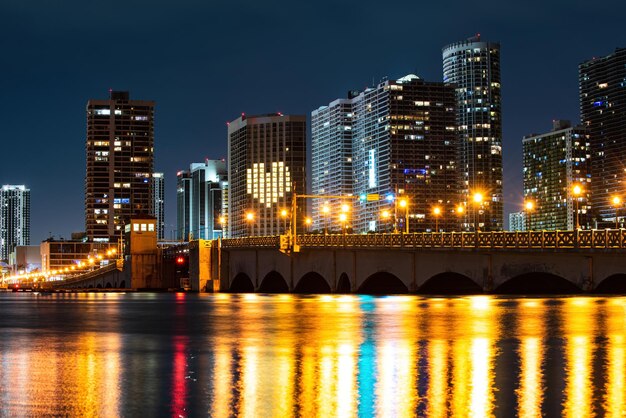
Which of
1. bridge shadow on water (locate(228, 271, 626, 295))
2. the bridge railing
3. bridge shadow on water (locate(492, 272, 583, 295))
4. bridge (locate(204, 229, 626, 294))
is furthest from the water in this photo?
bridge shadow on water (locate(492, 272, 583, 295))

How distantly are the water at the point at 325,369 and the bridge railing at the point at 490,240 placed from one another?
1806cm

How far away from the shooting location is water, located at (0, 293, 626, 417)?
16.9 m

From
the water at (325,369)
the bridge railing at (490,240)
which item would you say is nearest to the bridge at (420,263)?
the bridge railing at (490,240)

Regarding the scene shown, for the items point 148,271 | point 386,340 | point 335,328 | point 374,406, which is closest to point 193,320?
point 335,328

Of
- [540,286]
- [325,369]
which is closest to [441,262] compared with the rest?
[540,286]

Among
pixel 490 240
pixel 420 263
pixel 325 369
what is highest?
pixel 490 240

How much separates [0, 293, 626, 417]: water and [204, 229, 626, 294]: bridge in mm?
19282

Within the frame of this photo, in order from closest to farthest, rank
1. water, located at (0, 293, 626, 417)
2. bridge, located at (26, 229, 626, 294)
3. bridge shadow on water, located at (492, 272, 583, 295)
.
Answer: water, located at (0, 293, 626, 417), bridge, located at (26, 229, 626, 294), bridge shadow on water, located at (492, 272, 583, 295)

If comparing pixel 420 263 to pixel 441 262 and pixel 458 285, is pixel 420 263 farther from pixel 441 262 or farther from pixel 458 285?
pixel 458 285

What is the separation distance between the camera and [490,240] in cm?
6569

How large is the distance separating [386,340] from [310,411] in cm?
1376

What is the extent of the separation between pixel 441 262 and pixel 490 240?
21.8 feet

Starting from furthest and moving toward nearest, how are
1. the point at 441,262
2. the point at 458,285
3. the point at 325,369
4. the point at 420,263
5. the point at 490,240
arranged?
the point at 458,285 < the point at 420,263 < the point at 441,262 < the point at 490,240 < the point at 325,369

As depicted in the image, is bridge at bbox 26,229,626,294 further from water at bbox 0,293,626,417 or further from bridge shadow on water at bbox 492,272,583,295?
water at bbox 0,293,626,417
